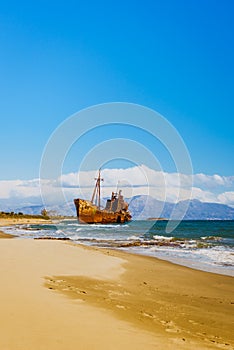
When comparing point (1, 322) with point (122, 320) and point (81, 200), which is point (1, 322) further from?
point (81, 200)

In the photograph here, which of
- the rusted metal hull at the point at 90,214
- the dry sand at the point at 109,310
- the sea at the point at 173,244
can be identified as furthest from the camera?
the rusted metal hull at the point at 90,214

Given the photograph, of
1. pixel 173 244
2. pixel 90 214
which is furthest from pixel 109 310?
pixel 90 214

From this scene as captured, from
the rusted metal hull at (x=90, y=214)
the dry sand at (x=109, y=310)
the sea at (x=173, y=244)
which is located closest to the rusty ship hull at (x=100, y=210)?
the rusted metal hull at (x=90, y=214)

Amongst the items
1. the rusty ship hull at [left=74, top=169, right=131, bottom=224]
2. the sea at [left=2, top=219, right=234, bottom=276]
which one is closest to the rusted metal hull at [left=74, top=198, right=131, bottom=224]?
the rusty ship hull at [left=74, top=169, right=131, bottom=224]

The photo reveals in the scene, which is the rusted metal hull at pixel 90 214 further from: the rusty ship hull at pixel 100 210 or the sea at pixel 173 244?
the sea at pixel 173 244

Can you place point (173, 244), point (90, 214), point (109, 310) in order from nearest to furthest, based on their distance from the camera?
1. point (109, 310)
2. point (173, 244)
3. point (90, 214)

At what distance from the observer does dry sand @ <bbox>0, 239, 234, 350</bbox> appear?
4.97 meters

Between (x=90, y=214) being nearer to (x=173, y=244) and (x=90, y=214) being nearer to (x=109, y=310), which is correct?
(x=173, y=244)

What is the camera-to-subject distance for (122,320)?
620 centimetres

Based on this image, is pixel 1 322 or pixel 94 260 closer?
pixel 1 322

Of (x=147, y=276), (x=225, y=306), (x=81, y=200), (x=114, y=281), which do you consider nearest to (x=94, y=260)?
(x=147, y=276)

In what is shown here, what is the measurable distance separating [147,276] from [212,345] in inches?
293

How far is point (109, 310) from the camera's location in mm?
6875

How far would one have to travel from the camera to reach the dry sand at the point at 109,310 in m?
4.97
